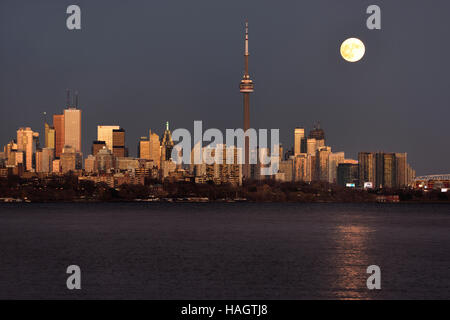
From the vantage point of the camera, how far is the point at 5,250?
97.0 meters

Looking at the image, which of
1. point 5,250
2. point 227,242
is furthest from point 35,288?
point 227,242

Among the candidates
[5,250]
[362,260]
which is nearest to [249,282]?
[362,260]

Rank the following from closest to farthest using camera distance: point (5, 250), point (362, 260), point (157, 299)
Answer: point (157, 299), point (362, 260), point (5, 250)

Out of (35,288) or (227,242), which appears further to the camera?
(227,242)
